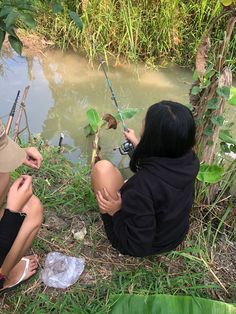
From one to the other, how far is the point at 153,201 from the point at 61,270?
659 millimetres

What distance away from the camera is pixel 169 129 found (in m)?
1.41

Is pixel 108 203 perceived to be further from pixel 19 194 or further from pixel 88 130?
pixel 88 130

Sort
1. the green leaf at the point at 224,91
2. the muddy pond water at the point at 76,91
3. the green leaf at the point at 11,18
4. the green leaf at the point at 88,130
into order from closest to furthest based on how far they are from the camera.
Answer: the green leaf at the point at 11,18, the green leaf at the point at 224,91, the green leaf at the point at 88,130, the muddy pond water at the point at 76,91

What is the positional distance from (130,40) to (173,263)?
268cm

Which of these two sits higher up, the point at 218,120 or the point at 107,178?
the point at 218,120

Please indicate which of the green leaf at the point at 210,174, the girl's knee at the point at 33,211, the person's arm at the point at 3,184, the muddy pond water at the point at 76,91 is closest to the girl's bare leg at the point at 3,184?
the person's arm at the point at 3,184

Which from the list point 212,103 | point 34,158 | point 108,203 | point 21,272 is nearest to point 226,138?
point 212,103

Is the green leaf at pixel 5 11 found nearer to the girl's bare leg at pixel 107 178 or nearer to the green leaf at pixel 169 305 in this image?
the girl's bare leg at pixel 107 178

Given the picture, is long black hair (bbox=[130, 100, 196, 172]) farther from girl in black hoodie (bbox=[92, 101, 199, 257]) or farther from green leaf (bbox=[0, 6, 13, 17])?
green leaf (bbox=[0, 6, 13, 17])

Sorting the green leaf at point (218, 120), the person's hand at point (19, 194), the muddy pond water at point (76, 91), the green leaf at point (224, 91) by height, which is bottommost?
the muddy pond water at point (76, 91)

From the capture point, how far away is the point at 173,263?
1.96 metres

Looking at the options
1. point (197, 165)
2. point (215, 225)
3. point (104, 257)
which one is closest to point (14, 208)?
point (104, 257)

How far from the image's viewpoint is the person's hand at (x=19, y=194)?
1.52 m

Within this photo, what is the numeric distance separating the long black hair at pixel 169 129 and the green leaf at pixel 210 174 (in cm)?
50
